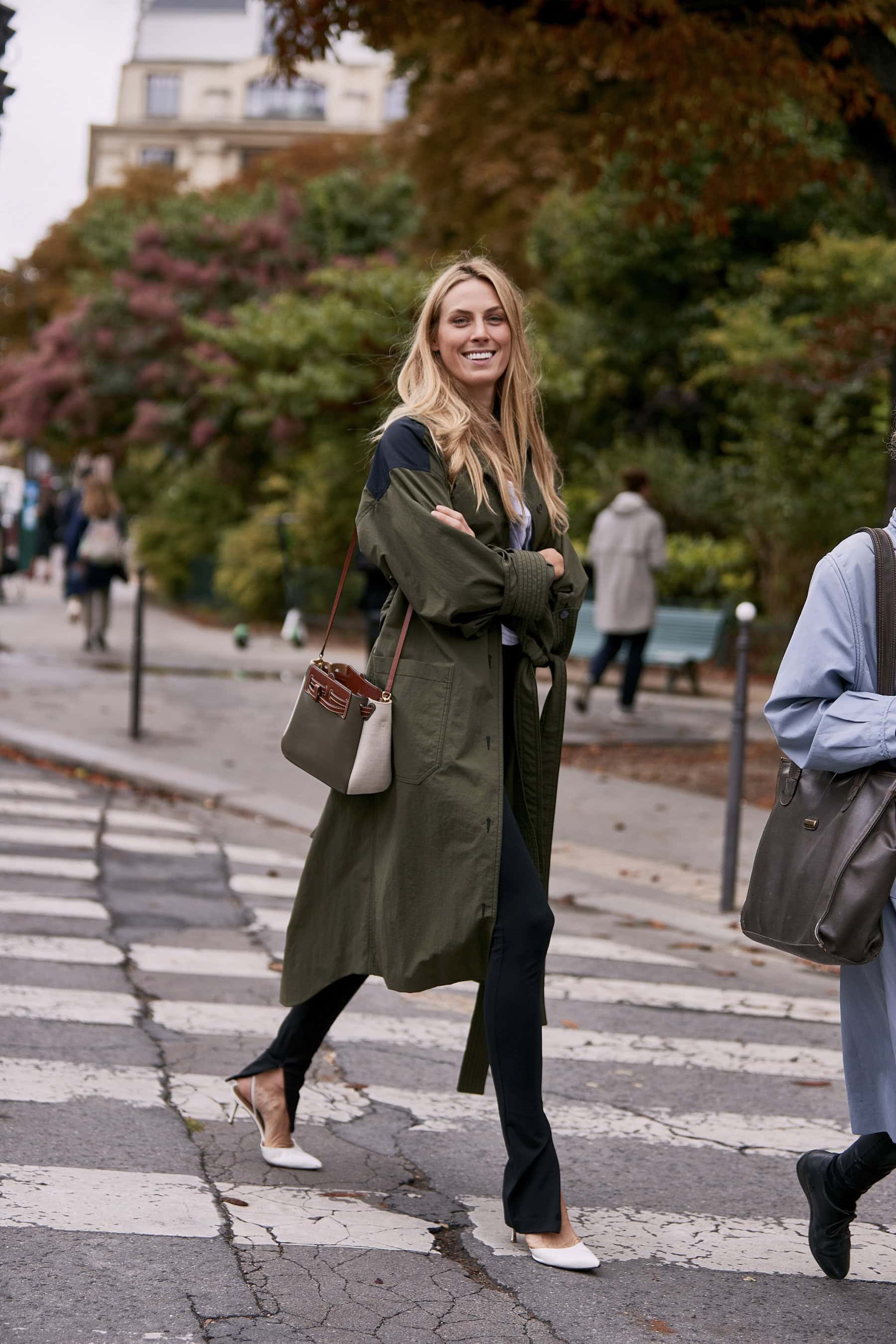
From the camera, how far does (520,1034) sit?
3.54 m

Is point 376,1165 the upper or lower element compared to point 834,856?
lower

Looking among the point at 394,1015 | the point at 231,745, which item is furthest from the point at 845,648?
the point at 231,745

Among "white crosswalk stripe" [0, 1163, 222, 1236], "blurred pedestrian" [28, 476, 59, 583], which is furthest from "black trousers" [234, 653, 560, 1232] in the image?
"blurred pedestrian" [28, 476, 59, 583]

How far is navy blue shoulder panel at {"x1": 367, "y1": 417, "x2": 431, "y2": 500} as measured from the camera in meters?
3.60

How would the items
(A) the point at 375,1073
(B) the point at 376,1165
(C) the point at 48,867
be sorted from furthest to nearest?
(C) the point at 48,867
(A) the point at 375,1073
(B) the point at 376,1165

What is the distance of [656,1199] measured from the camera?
4.09 metres

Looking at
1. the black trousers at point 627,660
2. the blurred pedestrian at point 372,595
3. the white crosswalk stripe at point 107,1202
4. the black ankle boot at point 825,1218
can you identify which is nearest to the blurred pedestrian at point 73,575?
the black trousers at point 627,660

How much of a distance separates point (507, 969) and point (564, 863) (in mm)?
5014

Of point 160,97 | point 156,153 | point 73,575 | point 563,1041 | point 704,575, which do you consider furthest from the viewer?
point 160,97

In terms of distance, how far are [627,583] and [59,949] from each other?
8.62 metres

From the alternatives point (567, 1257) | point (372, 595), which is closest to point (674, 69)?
point (372, 595)

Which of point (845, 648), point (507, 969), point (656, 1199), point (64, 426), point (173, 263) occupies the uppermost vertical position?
point (173, 263)

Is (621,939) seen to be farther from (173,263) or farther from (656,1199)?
(173,263)

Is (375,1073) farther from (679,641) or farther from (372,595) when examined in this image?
(679,641)
